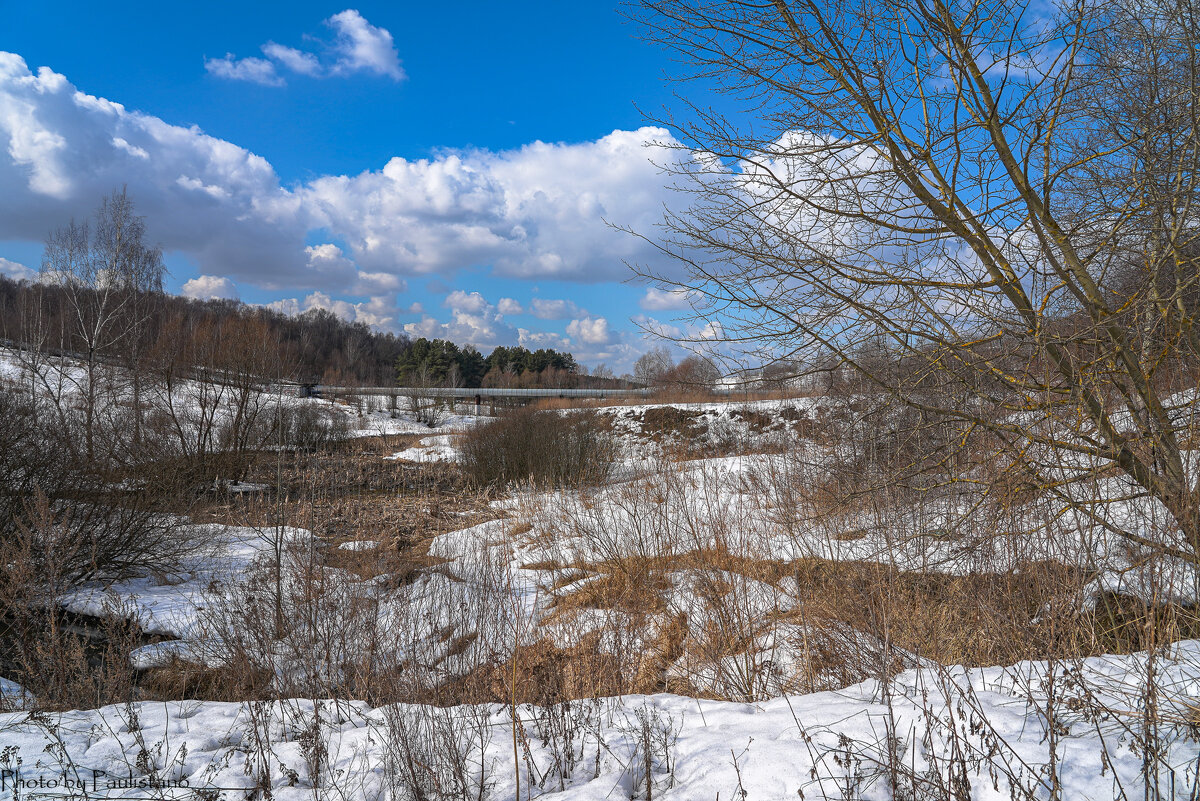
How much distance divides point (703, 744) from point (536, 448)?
13.6 metres

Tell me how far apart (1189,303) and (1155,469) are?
2473 mm

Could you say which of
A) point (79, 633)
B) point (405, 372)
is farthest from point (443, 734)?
point (405, 372)

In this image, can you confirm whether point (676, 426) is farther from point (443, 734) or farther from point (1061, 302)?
point (443, 734)

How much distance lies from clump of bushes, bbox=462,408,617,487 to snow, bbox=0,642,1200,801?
1149 centimetres

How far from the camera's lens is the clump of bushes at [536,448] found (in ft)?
52.2

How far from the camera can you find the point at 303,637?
4.79 metres

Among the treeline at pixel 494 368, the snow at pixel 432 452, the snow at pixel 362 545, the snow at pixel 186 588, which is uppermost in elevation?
the treeline at pixel 494 368

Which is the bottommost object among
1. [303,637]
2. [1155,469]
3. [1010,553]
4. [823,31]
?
[303,637]

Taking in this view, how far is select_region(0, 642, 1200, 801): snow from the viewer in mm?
2395

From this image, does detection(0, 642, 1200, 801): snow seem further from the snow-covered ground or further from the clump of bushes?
the clump of bushes

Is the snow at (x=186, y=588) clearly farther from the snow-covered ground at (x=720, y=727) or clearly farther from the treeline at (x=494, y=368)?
the treeline at (x=494, y=368)

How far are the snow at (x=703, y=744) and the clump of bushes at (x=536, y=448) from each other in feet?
37.7

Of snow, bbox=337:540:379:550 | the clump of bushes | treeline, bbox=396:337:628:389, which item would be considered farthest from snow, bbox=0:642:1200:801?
treeline, bbox=396:337:628:389

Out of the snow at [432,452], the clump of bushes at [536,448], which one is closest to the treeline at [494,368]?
the snow at [432,452]
